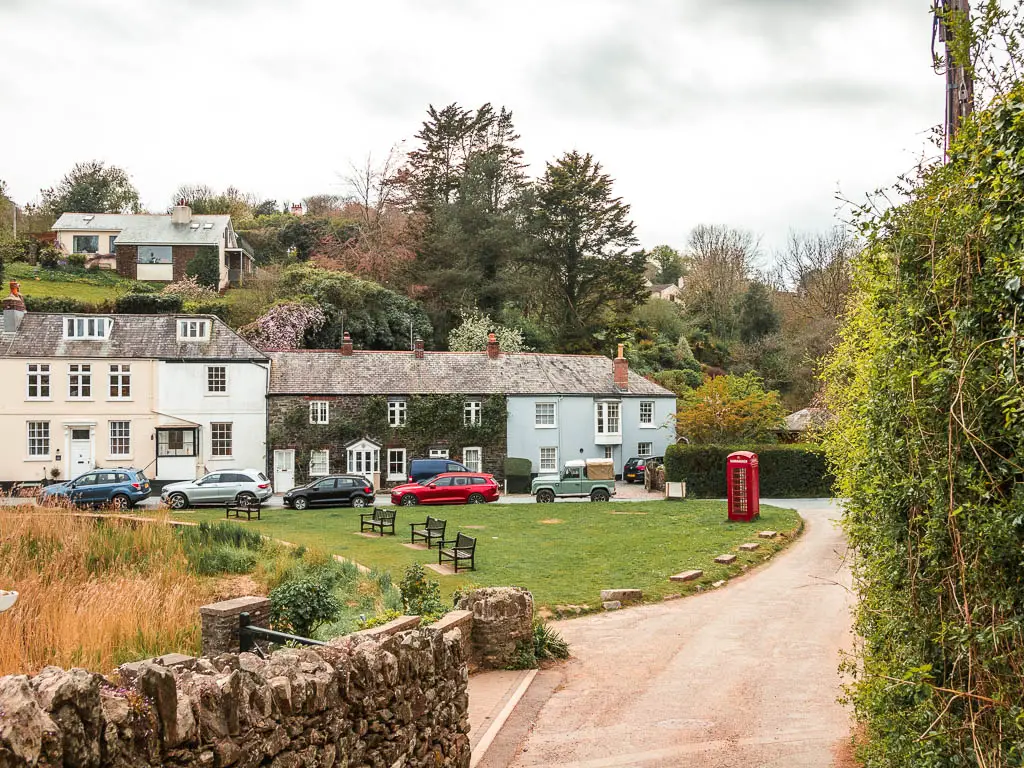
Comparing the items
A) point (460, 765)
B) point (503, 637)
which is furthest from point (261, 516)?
point (460, 765)

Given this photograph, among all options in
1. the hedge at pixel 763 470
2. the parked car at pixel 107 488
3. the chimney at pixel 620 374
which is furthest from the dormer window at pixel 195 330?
the hedge at pixel 763 470

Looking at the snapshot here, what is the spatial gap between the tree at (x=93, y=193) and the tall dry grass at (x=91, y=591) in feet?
225

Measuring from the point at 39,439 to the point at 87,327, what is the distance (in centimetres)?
546

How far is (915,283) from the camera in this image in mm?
6082

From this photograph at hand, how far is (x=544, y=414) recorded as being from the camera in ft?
137

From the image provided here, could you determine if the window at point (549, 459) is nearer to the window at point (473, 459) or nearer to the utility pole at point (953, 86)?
the window at point (473, 459)

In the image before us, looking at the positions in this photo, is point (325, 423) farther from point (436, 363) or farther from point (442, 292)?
point (442, 292)

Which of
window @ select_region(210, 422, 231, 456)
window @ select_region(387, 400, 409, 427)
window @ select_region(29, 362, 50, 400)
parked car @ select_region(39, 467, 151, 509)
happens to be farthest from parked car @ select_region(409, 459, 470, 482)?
window @ select_region(29, 362, 50, 400)

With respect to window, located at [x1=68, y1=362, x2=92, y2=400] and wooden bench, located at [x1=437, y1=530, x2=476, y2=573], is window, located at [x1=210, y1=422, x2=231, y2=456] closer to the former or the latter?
window, located at [x1=68, y1=362, x2=92, y2=400]

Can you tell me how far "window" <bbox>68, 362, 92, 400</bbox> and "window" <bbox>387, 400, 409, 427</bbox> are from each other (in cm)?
1363

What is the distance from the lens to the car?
31859 mm

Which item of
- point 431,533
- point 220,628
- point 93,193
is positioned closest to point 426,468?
point 431,533

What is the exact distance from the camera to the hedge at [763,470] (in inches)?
1415

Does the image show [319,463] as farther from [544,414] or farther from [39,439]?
[39,439]
